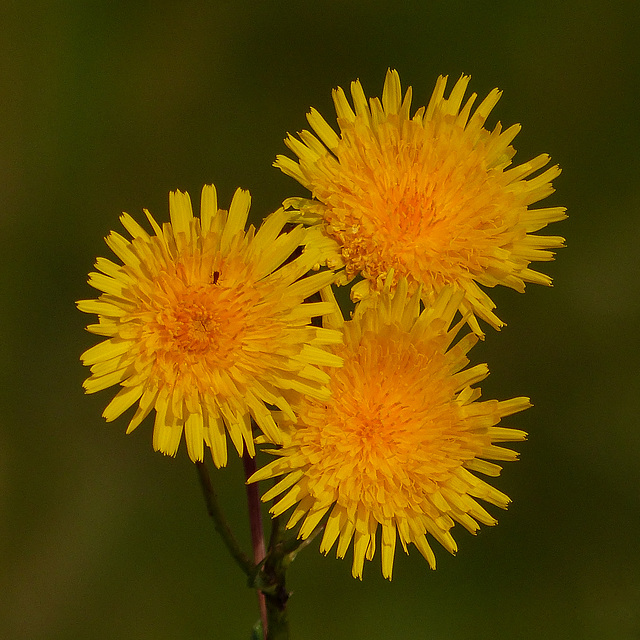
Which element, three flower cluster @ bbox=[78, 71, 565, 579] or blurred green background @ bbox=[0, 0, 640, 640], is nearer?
three flower cluster @ bbox=[78, 71, 565, 579]

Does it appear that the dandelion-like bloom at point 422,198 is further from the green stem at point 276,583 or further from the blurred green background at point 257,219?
the blurred green background at point 257,219

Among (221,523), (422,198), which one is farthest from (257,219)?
(221,523)

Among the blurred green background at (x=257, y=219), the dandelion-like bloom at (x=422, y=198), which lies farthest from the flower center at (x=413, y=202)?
the blurred green background at (x=257, y=219)

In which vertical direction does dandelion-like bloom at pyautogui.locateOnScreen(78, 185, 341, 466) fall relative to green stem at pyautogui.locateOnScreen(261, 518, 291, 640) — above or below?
above

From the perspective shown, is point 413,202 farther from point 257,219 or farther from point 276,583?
point 257,219

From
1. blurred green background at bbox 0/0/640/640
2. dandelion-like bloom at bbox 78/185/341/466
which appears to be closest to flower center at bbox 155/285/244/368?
dandelion-like bloom at bbox 78/185/341/466

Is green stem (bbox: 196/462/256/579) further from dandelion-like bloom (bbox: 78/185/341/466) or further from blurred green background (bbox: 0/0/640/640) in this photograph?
blurred green background (bbox: 0/0/640/640)
